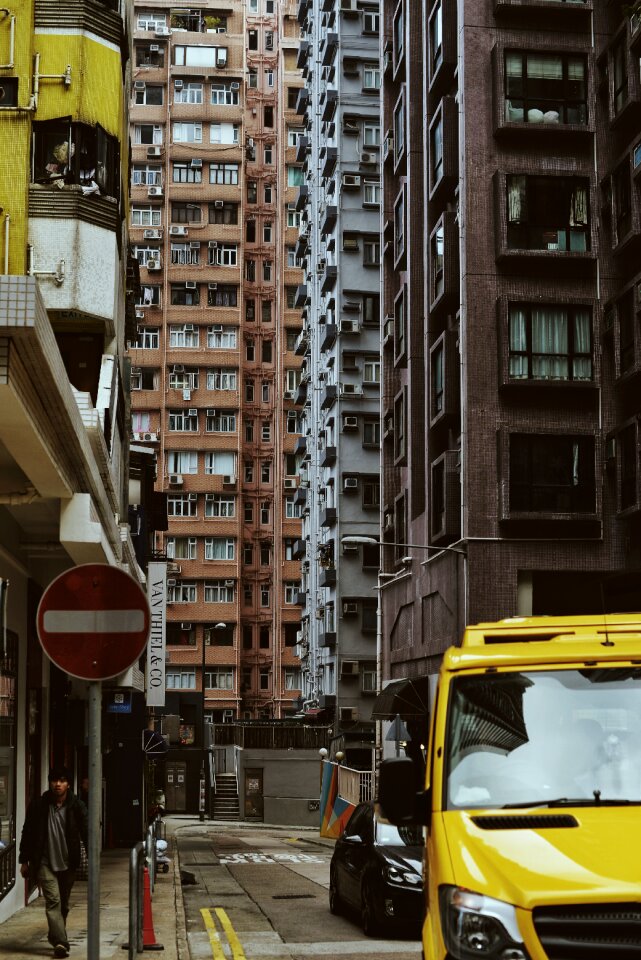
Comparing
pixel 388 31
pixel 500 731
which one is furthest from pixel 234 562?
pixel 500 731

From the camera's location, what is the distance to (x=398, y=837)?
1727 centimetres

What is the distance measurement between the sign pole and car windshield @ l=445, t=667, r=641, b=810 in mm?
1920

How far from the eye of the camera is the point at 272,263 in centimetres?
9381

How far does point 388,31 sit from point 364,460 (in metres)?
20.6

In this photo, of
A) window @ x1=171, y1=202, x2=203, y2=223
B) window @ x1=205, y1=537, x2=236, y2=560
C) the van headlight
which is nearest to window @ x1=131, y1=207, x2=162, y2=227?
window @ x1=171, y1=202, x2=203, y2=223

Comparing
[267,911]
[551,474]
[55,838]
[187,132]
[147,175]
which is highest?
[187,132]

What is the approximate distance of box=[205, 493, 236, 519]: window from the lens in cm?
8712

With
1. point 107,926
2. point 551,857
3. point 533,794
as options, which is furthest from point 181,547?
point 551,857

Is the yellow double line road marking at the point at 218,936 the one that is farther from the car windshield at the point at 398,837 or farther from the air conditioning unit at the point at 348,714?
the air conditioning unit at the point at 348,714

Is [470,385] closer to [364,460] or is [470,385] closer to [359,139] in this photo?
[364,460]

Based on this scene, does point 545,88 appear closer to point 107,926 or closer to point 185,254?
point 107,926

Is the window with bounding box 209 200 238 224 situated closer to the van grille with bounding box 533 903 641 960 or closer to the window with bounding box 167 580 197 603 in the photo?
the window with bounding box 167 580 197 603

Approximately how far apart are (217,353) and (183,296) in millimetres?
3971

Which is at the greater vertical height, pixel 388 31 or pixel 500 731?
pixel 388 31
